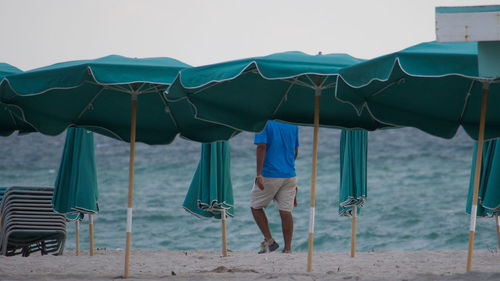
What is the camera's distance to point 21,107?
258 inches

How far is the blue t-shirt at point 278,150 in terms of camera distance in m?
7.74

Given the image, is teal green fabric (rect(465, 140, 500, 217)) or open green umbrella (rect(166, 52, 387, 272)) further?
teal green fabric (rect(465, 140, 500, 217))

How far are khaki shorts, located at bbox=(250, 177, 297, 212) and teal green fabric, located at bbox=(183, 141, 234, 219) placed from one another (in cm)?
40

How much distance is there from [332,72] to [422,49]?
2.44 ft

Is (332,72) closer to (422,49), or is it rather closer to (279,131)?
(422,49)

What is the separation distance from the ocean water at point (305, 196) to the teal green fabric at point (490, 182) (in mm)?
6512

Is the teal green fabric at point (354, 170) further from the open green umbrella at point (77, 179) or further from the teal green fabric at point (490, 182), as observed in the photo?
the open green umbrella at point (77, 179)

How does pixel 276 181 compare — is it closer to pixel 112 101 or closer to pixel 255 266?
pixel 255 266

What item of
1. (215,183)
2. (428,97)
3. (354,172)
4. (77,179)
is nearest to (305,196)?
(354,172)

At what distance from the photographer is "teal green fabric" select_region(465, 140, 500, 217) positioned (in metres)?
7.20

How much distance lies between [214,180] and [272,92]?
5.82ft

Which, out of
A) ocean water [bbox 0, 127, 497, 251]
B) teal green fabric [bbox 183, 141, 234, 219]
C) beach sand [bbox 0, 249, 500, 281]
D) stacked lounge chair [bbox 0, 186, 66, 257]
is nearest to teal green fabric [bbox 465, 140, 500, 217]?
beach sand [bbox 0, 249, 500, 281]

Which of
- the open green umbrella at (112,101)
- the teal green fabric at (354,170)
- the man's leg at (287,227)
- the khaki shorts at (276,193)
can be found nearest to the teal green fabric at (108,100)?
the open green umbrella at (112,101)

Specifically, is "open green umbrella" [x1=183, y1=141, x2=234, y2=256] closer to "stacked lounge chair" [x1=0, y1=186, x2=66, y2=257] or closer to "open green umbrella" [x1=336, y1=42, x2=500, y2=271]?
"stacked lounge chair" [x1=0, y1=186, x2=66, y2=257]
